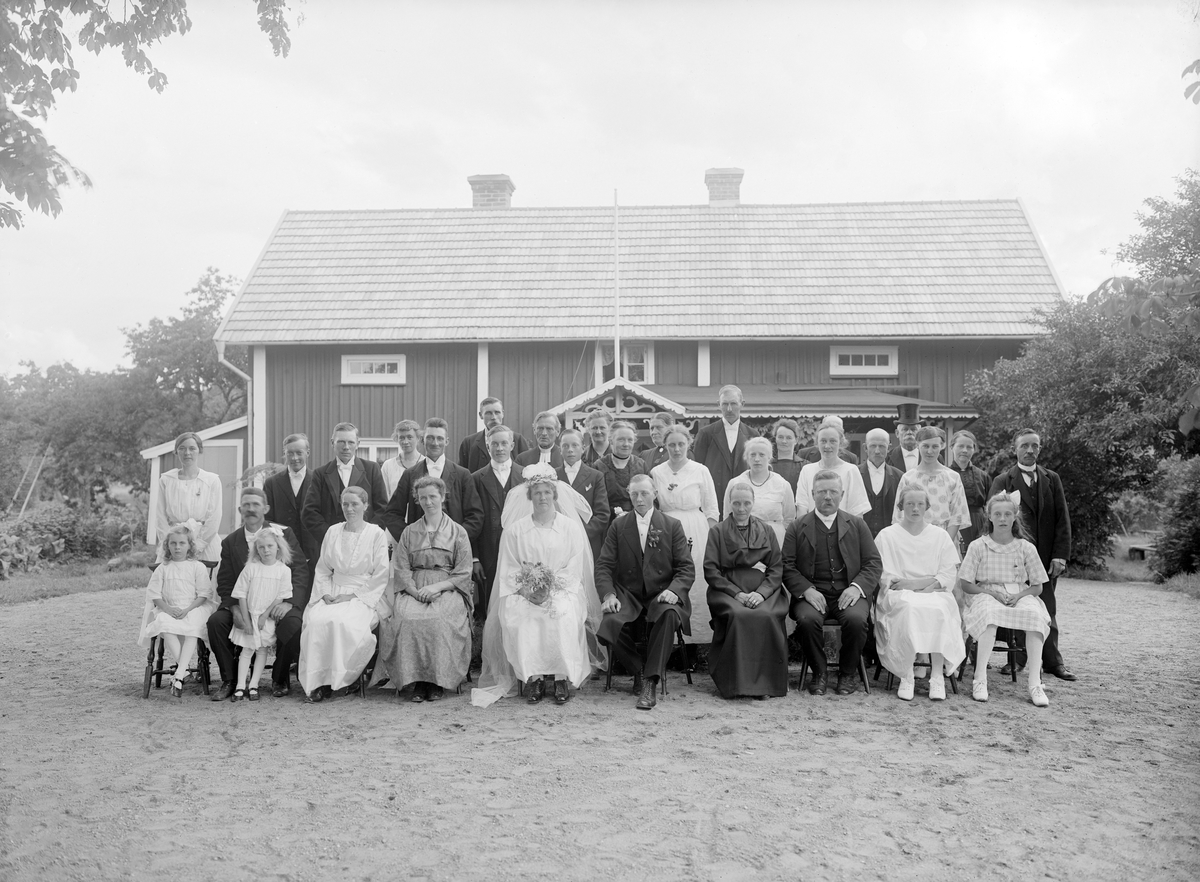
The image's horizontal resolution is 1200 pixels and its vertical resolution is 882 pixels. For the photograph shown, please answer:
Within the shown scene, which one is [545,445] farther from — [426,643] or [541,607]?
[426,643]

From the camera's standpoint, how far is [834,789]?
4984mm

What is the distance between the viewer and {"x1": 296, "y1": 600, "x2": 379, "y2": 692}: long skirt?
705 cm

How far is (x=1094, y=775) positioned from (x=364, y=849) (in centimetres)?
363

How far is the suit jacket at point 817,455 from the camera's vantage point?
8859 mm

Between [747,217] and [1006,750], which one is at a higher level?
[747,217]

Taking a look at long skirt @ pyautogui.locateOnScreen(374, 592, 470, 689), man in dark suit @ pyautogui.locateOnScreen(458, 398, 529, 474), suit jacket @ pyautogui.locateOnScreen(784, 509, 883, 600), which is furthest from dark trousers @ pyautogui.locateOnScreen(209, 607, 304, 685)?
suit jacket @ pyautogui.locateOnScreen(784, 509, 883, 600)

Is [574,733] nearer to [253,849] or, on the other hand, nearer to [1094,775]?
[253,849]

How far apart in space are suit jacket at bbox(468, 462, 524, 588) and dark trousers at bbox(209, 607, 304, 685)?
1528mm

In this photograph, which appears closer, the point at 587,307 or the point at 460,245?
the point at 587,307

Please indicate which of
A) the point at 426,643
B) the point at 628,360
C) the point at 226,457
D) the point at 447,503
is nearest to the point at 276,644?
the point at 426,643

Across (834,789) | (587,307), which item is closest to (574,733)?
(834,789)

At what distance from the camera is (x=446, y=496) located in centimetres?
784

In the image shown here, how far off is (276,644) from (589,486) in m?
2.57

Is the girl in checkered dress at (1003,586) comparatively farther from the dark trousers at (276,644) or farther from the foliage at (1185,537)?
the foliage at (1185,537)
